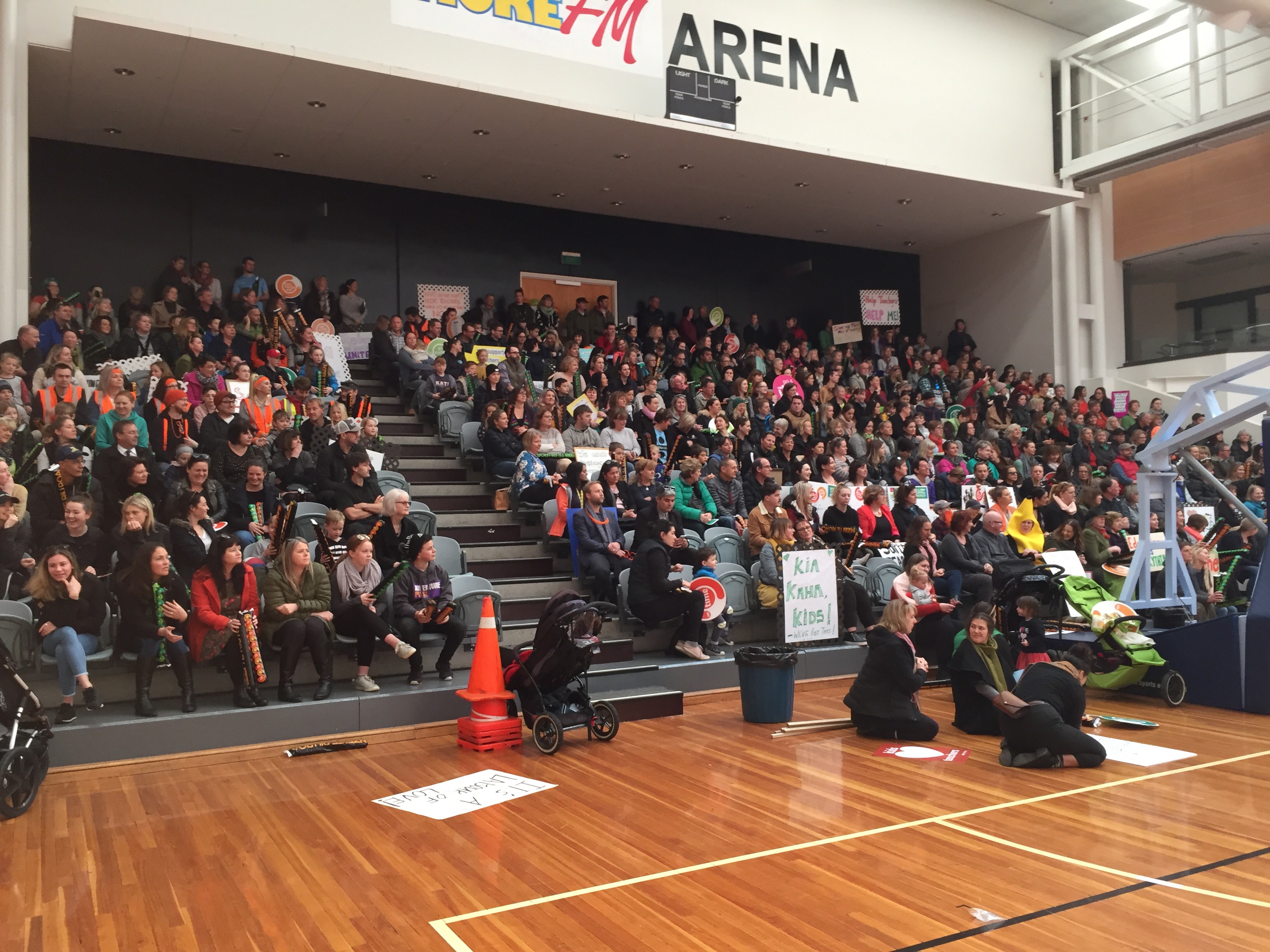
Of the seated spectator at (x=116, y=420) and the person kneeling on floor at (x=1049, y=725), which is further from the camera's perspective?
the seated spectator at (x=116, y=420)

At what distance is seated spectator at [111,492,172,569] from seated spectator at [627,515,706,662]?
3.68 metres

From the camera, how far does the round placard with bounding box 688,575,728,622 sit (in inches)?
340

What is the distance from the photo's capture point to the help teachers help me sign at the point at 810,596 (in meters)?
8.83

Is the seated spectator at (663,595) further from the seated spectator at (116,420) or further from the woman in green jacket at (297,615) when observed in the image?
the seated spectator at (116,420)

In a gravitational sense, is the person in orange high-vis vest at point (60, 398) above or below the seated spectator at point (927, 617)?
above

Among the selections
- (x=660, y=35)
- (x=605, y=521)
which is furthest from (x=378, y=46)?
(x=605, y=521)

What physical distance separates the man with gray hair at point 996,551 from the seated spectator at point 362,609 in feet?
19.0

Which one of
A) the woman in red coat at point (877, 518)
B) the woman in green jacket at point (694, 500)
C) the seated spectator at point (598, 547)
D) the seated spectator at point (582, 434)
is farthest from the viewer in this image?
the seated spectator at point (582, 434)

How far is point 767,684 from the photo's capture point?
23.9 feet

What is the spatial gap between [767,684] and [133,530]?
4557mm

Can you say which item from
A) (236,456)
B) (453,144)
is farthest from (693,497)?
(453,144)

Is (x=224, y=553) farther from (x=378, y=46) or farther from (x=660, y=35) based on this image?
(x=660, y=35)

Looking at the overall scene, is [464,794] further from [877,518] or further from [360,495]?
[877,518]

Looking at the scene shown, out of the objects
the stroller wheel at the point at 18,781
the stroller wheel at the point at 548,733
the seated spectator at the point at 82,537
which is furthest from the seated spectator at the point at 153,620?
the stroller wheel at the point at 548,733
